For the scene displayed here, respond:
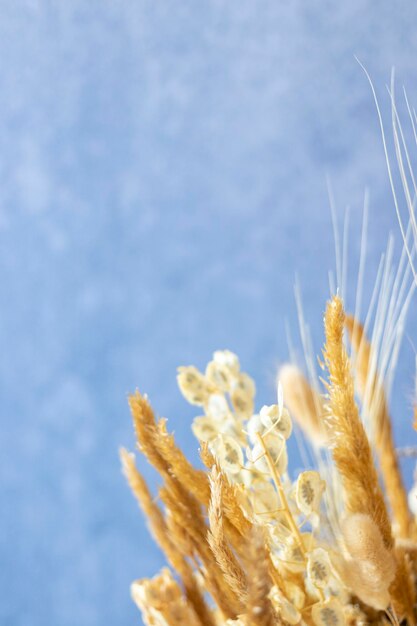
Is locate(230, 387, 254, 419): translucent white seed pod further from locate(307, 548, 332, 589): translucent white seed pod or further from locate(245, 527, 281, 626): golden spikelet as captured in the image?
locate(245, 527, 281, 626): golden spikelet

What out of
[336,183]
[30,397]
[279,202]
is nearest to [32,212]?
[30,397]

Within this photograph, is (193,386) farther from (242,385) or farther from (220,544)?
(220,544)

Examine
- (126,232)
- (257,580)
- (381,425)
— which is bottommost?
(257,580)

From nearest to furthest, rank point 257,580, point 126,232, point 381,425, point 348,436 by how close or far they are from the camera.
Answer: point 257,580
point 348,436
point 381,425
point 126,232

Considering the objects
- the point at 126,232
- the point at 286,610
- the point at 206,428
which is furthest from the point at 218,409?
the point at 126,232

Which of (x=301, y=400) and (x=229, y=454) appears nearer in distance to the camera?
(x=229, y=454)

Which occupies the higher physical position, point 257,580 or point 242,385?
point 242,385

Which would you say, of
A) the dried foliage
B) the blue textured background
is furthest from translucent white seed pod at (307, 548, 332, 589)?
the blue textured background
